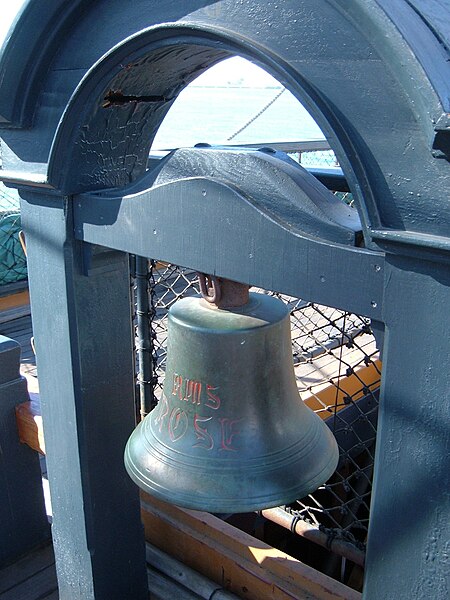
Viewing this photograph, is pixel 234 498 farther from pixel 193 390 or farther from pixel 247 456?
pixel 193 390

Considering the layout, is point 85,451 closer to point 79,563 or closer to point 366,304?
point 79,563

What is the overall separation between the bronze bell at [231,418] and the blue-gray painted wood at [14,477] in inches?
53.8

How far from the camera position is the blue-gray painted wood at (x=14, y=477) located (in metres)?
2.60

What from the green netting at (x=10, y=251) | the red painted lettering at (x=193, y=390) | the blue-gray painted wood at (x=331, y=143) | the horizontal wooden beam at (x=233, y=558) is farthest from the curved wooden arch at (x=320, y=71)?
the green netting at (x=10, y=251)

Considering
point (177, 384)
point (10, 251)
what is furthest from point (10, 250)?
point (177, 384)

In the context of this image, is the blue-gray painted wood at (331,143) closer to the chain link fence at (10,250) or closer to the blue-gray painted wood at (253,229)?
the blue-gray painted wood at (253,229)

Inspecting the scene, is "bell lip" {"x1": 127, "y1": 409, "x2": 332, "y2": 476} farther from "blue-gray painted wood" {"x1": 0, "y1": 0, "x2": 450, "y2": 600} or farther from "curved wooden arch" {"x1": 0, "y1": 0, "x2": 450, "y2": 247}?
"curved wooden arch" {"x1": 0, "y1": 0, "x2": 450, "y2": 247}

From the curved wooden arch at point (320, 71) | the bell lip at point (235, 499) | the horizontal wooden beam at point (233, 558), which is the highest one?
the curved wooden arch at point (320, 71)

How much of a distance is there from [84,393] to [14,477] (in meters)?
1.11

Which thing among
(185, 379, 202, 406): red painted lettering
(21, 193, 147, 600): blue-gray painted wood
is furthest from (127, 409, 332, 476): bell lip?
(21, 193, 147, 600): blue-gray painted wood

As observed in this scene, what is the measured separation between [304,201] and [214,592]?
1.58 metres

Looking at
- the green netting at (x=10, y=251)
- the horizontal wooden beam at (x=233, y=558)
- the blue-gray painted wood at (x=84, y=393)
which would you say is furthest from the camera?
the green netting at (x=10, y=251)

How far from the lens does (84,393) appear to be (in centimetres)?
178

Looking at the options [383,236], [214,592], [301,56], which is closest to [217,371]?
[383,236]
